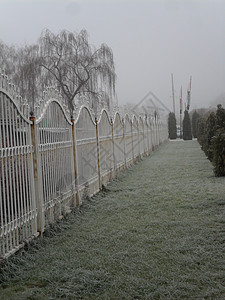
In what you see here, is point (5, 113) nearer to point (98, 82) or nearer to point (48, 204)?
point (48, 204)

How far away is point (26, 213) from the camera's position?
3697mm

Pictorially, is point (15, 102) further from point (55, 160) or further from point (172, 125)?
point (172, 125)

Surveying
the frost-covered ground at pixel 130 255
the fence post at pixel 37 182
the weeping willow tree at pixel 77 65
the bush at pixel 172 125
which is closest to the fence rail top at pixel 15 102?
the fence post at pixel 37 182

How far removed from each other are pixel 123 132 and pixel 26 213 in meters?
7.63

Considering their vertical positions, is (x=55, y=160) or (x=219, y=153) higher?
(x=55, y=160)

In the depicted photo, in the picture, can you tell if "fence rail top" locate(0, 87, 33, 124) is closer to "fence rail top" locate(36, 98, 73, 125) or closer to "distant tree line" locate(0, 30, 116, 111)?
"fence rail top" locate(36, 98, 73, 125)

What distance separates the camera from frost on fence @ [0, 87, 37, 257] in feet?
10.6

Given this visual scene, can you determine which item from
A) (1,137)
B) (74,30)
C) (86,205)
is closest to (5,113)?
(1,137)

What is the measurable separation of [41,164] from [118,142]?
19.7ft

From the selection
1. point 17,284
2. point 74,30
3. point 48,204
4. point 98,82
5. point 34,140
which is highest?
point 74,30

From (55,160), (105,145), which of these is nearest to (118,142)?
(105,145)

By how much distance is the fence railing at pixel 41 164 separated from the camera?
3.32 metres

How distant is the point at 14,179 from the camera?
136 inches

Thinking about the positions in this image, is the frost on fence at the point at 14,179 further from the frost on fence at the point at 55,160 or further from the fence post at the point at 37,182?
the frost on fence at the point at 55,160
